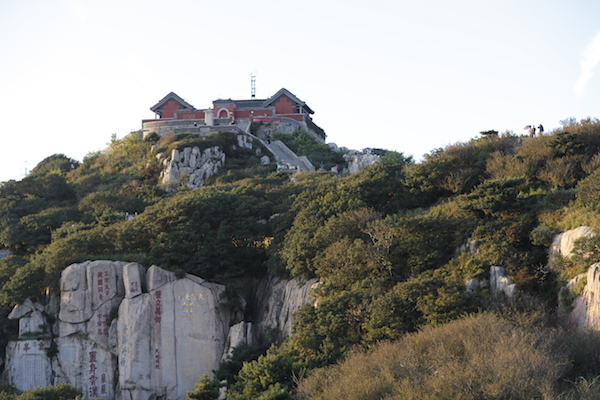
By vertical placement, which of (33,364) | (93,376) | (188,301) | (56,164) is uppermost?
(56,164)

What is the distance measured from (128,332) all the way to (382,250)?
762cm

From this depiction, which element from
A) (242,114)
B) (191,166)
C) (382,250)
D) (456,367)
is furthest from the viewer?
(242,114)

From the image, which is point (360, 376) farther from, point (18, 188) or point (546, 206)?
point (18, 188)

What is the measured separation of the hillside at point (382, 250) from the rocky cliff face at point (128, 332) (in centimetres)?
65

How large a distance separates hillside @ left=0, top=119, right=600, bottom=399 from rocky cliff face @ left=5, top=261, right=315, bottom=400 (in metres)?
0.65

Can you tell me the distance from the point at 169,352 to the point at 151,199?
39.1ft

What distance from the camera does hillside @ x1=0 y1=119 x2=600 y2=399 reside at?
14758 millimetres

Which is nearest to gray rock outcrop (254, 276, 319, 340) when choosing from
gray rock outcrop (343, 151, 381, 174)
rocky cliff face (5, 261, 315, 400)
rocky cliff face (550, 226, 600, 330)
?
rocky cliff face (5, 261, 315, 400)

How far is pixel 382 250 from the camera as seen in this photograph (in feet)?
62.3

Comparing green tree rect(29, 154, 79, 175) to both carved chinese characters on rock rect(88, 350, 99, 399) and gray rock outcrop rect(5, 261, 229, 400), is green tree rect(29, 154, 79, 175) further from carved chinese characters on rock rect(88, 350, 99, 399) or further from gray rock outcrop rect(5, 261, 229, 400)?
carved chinese characters on rock rect(88, 350, 99, 399)

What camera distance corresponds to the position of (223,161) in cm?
3681

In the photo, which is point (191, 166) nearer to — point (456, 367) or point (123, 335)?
point (123, 335)

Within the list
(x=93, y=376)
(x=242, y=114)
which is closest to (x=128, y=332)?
(x=93, y=376)

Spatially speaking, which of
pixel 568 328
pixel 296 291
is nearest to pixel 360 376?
pixel 568 328
